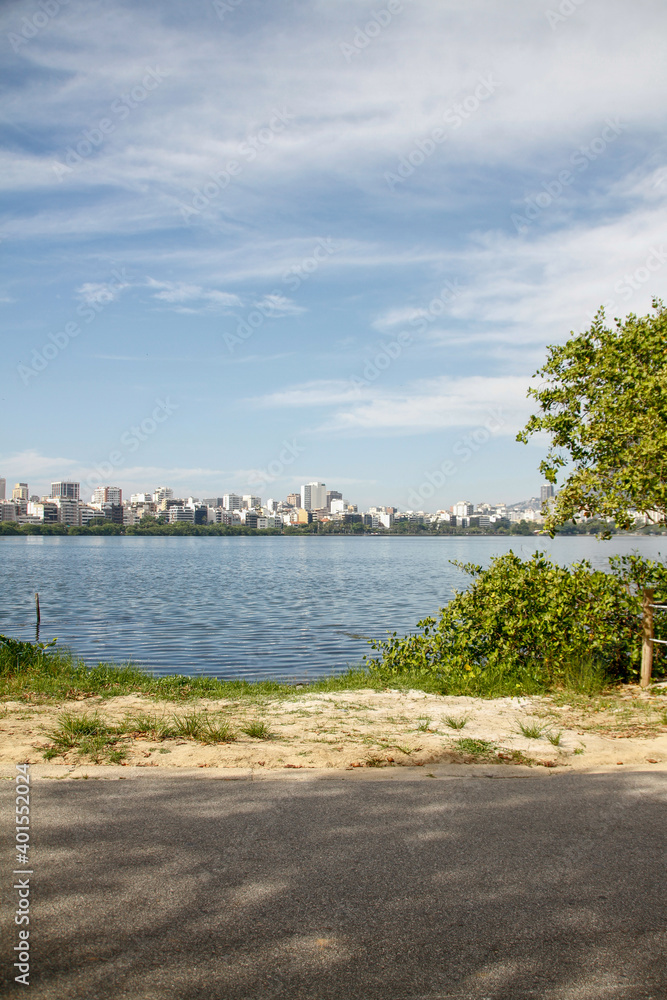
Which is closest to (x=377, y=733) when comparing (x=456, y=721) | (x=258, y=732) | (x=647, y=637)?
(x=456, y=721)

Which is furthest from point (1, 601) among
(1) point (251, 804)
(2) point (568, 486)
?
(1) point (251, 804)

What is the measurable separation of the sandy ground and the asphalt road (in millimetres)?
1065

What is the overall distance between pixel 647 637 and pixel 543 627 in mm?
1541

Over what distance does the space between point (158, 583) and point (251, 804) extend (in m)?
40.7

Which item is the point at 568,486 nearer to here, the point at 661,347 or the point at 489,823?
the point at 661,347

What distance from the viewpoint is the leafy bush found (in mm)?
11094

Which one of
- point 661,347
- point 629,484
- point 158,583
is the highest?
point 661,347

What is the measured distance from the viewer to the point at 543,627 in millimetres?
11383

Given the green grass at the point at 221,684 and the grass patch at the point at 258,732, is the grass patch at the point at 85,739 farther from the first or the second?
the green grass at the point at 221,684

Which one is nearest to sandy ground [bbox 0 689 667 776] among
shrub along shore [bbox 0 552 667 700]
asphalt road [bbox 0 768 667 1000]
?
shrub along shore [bbox 0 552 667 700]

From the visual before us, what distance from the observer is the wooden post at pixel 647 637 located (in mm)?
10570

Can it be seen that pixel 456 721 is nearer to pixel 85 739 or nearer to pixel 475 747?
pixel 475 747

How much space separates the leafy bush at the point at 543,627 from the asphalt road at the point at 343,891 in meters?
5.45

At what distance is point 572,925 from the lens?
3.65m
